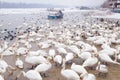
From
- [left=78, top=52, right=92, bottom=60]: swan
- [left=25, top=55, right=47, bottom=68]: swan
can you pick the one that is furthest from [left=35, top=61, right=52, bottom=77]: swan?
[left=78, top=52, right=92, bottom=60]: swan

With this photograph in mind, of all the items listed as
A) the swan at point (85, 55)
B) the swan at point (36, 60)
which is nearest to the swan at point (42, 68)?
the swan at point (36, 60)

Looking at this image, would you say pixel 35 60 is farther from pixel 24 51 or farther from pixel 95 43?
pixel 95 43

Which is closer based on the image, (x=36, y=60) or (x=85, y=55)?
(x=36, y=60)

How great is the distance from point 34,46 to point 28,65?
5.73m

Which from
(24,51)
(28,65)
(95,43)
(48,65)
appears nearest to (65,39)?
(95,43)

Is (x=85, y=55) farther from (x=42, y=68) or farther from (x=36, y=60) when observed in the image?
(x=42, y=68)

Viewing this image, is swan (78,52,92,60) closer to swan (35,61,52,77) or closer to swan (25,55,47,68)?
swan (25,55,47,68)

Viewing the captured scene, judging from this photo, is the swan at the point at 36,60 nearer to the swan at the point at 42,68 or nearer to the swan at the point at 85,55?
the swan at the point at 42,68

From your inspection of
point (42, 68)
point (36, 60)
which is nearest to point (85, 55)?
point (36, 60)

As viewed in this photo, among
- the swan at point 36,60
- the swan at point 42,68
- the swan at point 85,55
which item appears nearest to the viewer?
the swan at point 42,68

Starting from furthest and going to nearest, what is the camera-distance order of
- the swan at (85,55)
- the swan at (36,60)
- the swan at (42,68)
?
the swan at (85,55) < the swan at (36,60) < the swan at (42,68)

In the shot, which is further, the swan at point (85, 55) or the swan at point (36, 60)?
the swan at point (85, 55)

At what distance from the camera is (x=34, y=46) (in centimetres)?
1831

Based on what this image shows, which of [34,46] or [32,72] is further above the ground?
[32,72]
